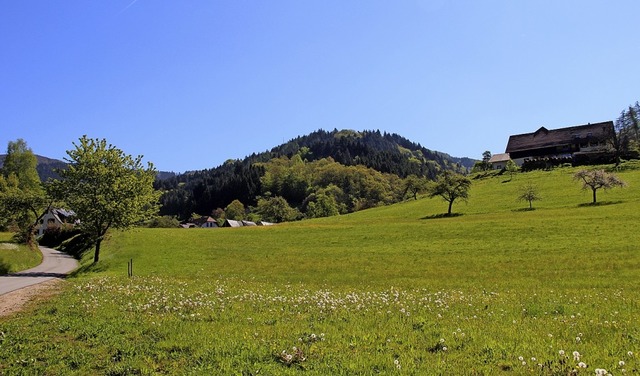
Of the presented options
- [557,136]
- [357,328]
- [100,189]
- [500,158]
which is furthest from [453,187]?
[557,136]

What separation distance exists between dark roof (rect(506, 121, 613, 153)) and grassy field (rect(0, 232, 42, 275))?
162440 mm

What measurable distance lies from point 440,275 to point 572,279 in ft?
28.6

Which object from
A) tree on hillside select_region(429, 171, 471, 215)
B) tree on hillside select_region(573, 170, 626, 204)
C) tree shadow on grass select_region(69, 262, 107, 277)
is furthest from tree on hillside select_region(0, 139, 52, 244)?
tree on hillside select_region(573, 170, 626, 204)

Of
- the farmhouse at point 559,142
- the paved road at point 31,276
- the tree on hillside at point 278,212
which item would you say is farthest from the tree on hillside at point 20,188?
the farmhouse at point 559,142

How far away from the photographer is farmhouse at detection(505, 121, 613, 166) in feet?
492

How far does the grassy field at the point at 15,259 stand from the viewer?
45.0 metres

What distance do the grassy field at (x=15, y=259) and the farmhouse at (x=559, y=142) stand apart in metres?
157

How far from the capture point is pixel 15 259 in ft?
159

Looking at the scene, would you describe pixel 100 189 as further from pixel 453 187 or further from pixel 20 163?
pixel 20 163

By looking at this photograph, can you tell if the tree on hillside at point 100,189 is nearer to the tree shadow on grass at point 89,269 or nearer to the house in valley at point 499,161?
the tree shadow on grass at point 89,269

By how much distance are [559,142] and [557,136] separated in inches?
153

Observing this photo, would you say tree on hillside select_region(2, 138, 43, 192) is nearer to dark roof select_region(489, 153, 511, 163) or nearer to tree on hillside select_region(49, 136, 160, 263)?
tree on hillside select_region(49, 136, 160, 263)

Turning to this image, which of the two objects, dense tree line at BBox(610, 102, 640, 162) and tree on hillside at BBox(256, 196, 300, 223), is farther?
tree on hillside at BBox(256, 196, 300, 223)

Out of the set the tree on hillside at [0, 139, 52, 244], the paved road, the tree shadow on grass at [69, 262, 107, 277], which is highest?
the tree on hillside at [0, 139, 52, 244]
